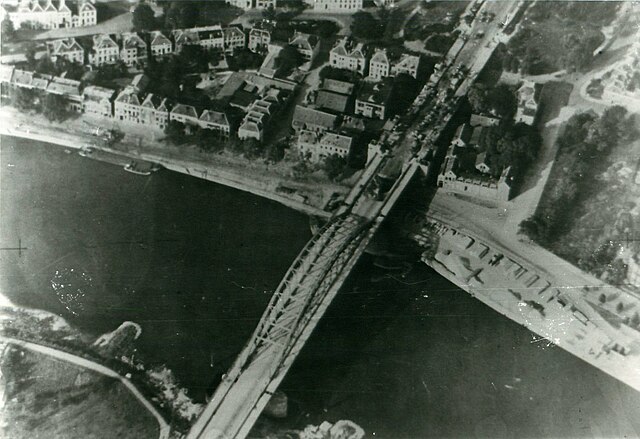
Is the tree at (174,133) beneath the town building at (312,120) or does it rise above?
beneath

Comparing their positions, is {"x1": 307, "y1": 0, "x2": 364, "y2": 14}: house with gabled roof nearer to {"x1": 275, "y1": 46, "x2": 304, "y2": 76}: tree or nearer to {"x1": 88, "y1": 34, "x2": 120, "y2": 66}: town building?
{"x1": 275, "y1": 46, "x2": 304, "y2": 76}: tree

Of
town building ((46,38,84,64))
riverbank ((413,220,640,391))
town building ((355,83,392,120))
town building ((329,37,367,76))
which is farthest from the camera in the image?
town building ((329,37,367,76))

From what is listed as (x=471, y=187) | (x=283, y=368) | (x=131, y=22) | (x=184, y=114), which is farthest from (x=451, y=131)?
(x=131, y=22)

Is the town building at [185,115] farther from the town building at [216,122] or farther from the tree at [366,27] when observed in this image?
the tree at [366,27]

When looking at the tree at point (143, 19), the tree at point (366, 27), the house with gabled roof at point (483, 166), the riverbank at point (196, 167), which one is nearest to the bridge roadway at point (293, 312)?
the riverbank at point (196, 167)

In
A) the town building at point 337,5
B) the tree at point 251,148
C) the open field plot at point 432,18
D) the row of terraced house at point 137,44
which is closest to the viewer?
the tree at point 251,148

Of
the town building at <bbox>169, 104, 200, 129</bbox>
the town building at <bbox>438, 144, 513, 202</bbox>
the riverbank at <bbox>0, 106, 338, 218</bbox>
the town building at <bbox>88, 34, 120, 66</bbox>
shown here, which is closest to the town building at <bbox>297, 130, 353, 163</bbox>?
the riverbank at <bbox>0, 106, 338, 218</bbox>
